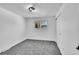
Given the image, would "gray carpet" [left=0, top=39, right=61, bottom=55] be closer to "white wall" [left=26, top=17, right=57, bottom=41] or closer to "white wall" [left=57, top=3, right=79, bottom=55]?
"white wall" [left=57, top=3, right=79, bottom=55]

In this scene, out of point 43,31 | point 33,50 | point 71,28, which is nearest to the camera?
point 71,28

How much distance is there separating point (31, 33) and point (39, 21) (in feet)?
4.81

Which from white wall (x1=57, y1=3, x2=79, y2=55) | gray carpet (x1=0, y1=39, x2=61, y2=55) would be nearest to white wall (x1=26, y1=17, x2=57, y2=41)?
gray carpet (x1=0, y1=39, x2=61, y2=55)

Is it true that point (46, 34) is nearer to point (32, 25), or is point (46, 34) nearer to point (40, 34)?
point (40, 34)

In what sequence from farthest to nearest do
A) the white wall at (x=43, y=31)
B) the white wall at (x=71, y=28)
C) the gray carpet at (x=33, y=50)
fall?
1. the white wall at (x=43, y=31)
2. the gray carpet at (x=33, y=50)
3. the white wall at (x=71, y=28)

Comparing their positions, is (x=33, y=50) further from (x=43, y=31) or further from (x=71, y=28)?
(x=43, y=31)

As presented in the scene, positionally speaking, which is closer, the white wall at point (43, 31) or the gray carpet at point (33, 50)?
the gray carpet at point (33, 50)

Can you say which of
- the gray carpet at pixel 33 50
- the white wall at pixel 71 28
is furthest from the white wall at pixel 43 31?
the white wall at pixel 71 28

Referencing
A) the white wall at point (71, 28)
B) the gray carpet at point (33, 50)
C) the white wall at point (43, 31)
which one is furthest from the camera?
the white wall at point (43, 31)

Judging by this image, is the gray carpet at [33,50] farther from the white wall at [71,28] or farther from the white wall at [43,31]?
the white wall at [43,31]

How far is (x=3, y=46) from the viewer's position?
127 inches

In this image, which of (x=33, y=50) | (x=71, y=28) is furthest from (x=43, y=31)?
(x=71, y=28)

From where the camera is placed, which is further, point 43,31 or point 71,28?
→ point 43,31

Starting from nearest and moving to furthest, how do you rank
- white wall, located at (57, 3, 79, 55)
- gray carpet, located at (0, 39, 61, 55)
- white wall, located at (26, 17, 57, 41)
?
white wall, located at (57, 3, 79, 55)
gray carpet, located at (0, 39, 61, 55)
white wall, located at (26, 17, 57, 41)
